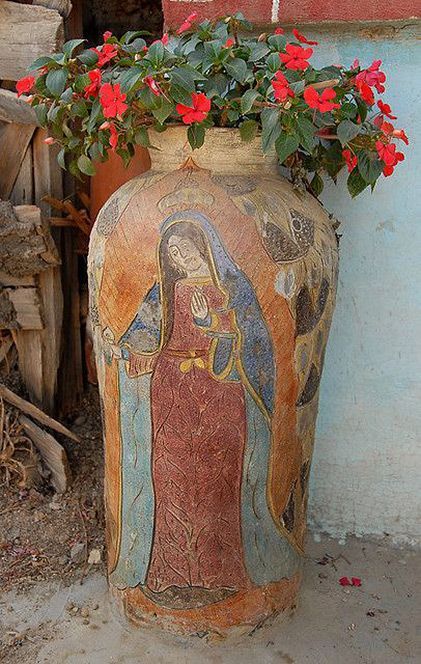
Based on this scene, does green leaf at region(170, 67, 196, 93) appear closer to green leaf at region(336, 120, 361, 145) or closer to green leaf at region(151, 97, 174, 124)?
green leaf at region(151, 97, 174, 124)

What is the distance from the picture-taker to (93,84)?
6.03 feet

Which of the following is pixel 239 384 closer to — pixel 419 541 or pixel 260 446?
pixel 260 446

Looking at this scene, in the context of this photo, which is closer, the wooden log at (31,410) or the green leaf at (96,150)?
the green leaf at (96,150)

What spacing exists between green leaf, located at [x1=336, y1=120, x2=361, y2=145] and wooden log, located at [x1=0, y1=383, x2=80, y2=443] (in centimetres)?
140

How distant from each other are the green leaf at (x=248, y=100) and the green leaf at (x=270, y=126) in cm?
3

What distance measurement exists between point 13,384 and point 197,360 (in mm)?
1155

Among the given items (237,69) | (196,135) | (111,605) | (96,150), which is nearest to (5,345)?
(111,605)

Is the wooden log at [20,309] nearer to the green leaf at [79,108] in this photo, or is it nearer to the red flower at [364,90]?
the green leaf at [79,108]

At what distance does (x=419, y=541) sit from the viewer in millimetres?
2613

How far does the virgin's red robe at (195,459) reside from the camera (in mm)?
1867

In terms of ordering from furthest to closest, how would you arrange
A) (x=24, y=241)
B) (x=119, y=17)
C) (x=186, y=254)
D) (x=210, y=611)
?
(x=119, y=17) → (x=24, y=241) → (x=210, y=611) → (x=186, y=254)

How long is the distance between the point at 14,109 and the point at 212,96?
3.09ft

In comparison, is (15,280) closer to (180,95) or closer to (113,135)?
(113,135)

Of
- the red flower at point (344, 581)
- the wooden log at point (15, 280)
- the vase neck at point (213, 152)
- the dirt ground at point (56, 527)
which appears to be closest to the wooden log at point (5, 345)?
the dirt ground at point (56, 527)
